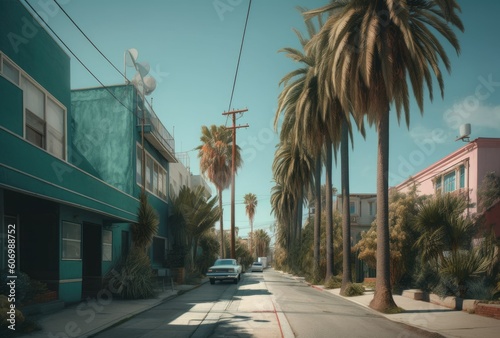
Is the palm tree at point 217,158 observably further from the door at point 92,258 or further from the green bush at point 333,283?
the door at point 92,258

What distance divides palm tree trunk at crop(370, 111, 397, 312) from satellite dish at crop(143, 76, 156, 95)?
58.6 ft

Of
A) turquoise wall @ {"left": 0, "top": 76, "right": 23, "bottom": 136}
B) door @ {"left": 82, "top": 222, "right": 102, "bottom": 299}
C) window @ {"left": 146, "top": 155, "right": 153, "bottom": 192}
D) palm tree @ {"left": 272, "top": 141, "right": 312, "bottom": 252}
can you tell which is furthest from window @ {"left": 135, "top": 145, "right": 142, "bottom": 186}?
palm tree @ {"left": 272, "top": 141, "right": 312, "bottom": 252}

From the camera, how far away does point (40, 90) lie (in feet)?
Answer: 52.4

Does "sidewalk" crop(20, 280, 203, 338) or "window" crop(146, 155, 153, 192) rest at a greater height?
"window" crop(146, 155, 153, 192)

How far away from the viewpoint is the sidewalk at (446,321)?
1130 cm

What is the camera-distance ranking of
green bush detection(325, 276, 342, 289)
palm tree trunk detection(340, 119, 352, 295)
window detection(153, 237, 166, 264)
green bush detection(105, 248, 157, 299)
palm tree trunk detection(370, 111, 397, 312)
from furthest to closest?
window detection(153, 237, 166, 264) → green bush detection(325, 276, 342, 289) → palm tree trunk detection(340, 119, 352, 295) → green bush detection(105, 248, 157, 299) → palm tree trunk detection(370, 111, 397, 312)

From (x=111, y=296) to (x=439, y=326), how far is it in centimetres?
1326

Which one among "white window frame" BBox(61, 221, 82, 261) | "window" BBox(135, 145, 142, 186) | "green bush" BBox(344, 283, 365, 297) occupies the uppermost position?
"window" BBox(135, 145, 142, 186)

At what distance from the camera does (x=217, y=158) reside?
4441cm

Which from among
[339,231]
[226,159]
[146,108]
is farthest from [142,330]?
[226,159]

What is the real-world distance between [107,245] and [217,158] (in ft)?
75.7

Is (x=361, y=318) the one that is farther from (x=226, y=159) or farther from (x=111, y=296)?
(x=226, y=159)

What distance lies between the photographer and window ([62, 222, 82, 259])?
16547mm

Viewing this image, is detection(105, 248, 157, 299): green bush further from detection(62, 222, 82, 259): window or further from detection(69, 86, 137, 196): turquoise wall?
detection(69, 86, 137, 196): turquoise wall
